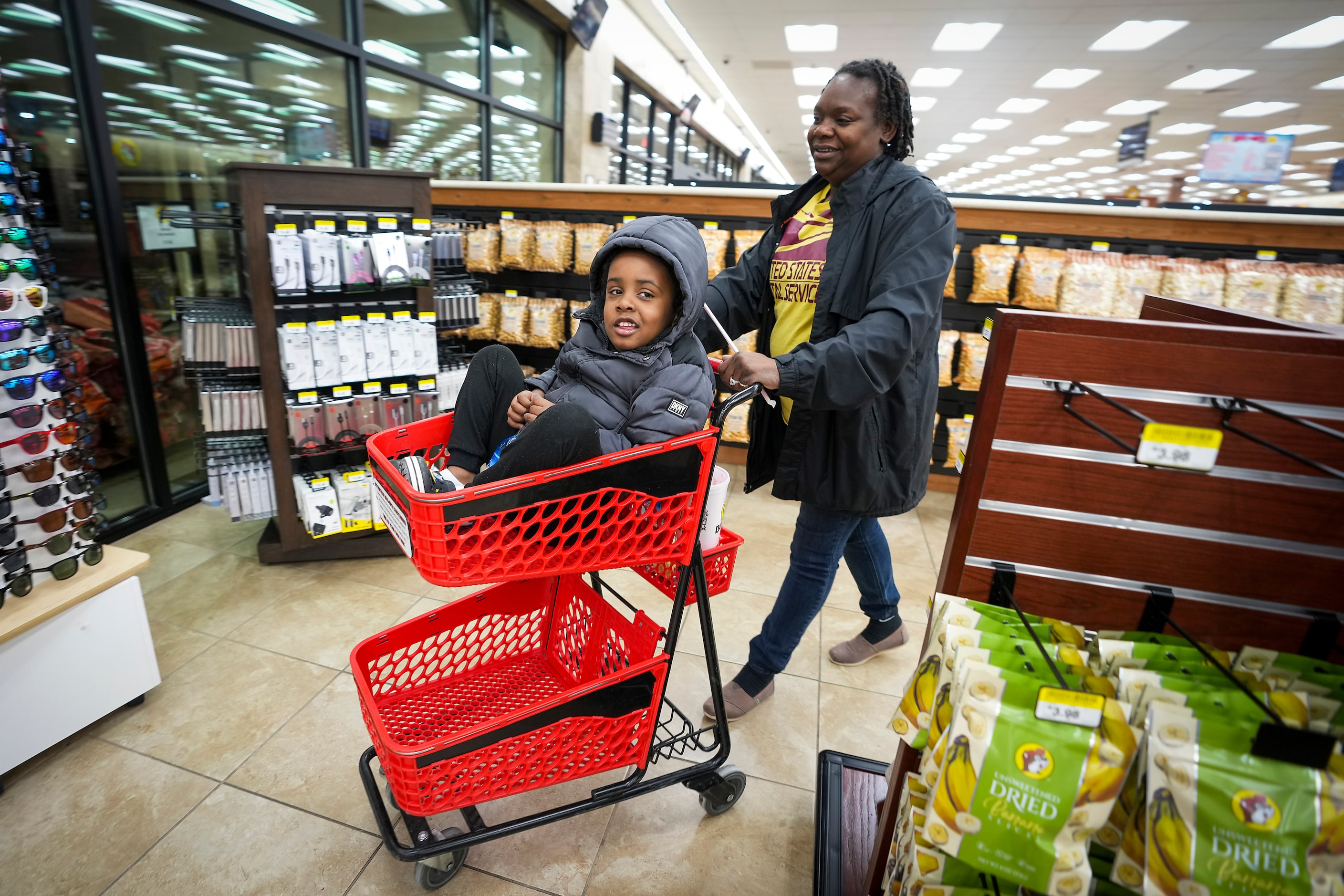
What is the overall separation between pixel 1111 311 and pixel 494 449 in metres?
3.22

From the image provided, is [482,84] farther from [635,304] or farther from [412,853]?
[412,853]

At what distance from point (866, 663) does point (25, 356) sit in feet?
8.70

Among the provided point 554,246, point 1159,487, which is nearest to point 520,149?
point 554,246

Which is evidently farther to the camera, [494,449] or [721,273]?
[721,273]

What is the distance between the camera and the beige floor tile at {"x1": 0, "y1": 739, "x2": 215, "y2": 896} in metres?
1.53

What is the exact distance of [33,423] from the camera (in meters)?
1.75

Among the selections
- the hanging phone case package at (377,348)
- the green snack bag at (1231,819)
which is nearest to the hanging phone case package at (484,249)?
the hanging phone case package at (377,348)

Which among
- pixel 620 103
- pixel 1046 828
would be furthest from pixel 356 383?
pixel 620 103

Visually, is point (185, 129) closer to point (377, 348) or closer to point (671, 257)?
point (377, 348)

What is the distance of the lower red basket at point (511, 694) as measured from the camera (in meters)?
1.35

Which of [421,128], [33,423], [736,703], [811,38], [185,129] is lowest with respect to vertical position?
[736,703]

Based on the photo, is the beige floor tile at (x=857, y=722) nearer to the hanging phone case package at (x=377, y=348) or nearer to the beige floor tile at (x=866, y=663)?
the beige floor tile at (x=866, y=663)

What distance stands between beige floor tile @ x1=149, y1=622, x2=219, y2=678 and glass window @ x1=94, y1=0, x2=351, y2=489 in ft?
4.39

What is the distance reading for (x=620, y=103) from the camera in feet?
29.1
